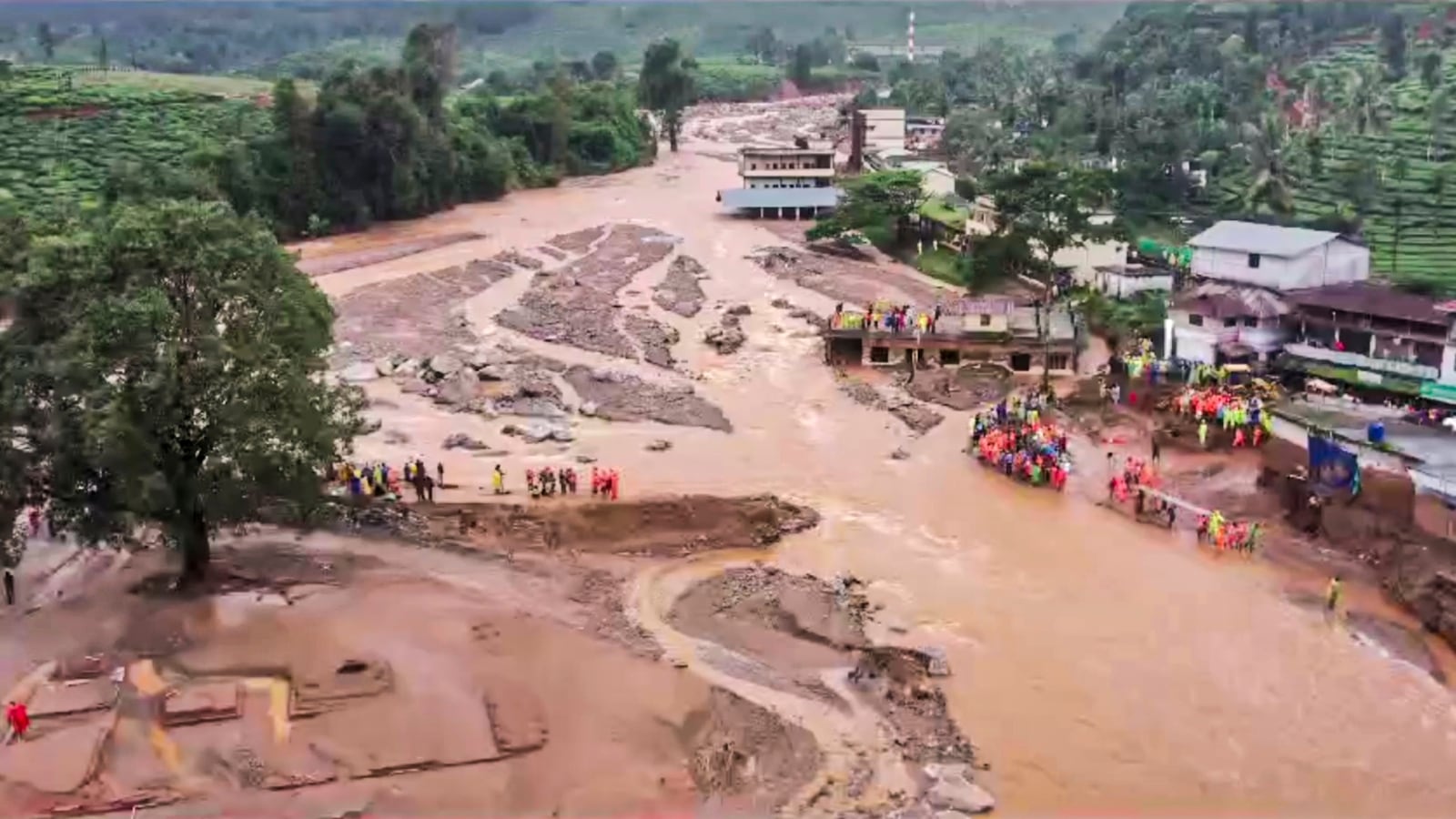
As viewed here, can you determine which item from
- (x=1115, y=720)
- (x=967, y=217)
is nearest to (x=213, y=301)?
(x=1115, y=720)

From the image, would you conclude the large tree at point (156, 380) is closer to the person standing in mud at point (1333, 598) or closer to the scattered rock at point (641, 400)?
the scattered rock at point (641, 400)

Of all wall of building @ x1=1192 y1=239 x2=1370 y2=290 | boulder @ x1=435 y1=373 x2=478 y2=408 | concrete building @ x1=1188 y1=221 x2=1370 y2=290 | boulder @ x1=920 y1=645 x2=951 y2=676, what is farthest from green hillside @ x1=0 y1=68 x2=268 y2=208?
boulder @ x1=920 y1=645 x2=951 y2=676

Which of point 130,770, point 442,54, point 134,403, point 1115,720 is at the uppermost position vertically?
point 442,54

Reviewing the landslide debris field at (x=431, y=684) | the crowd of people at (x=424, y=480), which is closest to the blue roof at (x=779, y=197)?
the crowd of people at (x=424, y=480)

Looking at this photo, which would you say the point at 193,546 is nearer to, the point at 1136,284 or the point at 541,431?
the point at 541,431

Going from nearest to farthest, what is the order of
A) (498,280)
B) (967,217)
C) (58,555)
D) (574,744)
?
(574,744), (58,555), (498,280), (967,217)

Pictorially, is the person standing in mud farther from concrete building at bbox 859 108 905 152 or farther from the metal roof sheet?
concrete building at bbox 859 108 905 152

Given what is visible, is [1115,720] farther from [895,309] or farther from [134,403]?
[895,309]

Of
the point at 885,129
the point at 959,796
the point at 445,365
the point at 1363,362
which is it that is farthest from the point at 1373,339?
the point at 885,129
